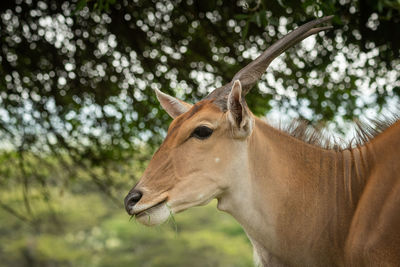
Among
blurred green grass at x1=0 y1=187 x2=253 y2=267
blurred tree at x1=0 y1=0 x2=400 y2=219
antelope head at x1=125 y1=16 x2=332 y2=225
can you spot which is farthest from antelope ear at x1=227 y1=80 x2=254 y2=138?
blurred green grass at x1=0 y1=187 x2=253 y2=267

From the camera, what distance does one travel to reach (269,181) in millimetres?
3686

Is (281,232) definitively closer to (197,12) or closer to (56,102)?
(197,12)

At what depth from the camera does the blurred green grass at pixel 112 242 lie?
118 ft

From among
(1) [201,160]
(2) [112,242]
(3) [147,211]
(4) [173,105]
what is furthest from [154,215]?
(2) [112,242]

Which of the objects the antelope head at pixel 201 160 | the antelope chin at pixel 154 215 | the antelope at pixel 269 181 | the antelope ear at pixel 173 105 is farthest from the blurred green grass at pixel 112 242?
the antelope chin at pixel 154 215

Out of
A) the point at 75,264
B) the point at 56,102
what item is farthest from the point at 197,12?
the point at 75,264

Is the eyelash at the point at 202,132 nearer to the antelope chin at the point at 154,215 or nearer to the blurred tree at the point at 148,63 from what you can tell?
the antelope chin at the point at 154,215

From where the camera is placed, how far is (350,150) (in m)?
3.90

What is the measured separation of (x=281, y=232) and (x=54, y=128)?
560 cm

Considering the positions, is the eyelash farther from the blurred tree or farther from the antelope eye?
the blurred tree

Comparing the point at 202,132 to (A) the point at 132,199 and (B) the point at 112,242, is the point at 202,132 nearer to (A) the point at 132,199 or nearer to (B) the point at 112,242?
(A) the point at 132,199

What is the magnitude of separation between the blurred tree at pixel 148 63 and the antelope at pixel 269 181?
2695 mm

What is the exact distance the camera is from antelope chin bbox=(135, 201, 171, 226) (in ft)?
11.1

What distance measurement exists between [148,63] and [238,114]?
3.87 m
